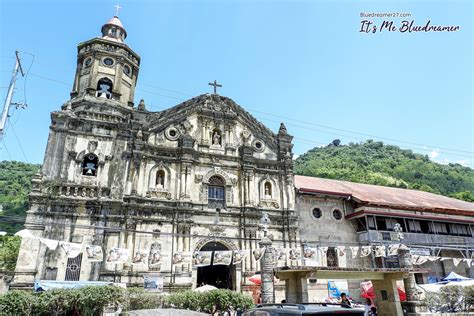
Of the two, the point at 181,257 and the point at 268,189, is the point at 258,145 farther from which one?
the point at 181,257

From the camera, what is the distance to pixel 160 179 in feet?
76.7

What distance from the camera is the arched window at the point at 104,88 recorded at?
25.0 m

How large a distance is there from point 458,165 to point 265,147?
9538 centimetres

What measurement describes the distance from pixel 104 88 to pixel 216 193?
11562mm

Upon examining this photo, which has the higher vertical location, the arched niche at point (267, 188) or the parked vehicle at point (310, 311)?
the arched niche at point (267, 188)

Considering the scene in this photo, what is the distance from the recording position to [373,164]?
83688mm

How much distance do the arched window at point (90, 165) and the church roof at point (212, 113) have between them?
4.46 metres

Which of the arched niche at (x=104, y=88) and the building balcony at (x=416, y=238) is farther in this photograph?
the building balcony at (x=416, y=238)

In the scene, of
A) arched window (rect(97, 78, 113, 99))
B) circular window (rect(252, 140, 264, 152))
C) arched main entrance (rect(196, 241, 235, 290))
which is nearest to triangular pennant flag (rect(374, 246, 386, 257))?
arched main entrance (rect(196, 241, 235, 290))

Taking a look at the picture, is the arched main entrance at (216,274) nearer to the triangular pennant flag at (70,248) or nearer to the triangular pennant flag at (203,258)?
the triangular pennant flag at (203,258)

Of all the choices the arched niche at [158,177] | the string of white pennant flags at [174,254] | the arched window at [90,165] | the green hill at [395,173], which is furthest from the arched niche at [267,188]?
the green hill at [395,173]

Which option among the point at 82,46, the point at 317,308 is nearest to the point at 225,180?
the point at 82,46

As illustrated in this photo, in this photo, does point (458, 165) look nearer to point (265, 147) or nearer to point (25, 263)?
point (265, 147)

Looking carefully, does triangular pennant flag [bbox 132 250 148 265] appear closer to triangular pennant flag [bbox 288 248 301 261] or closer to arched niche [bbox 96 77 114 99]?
triangular pennant flag [bbox 288 248 301 261]
